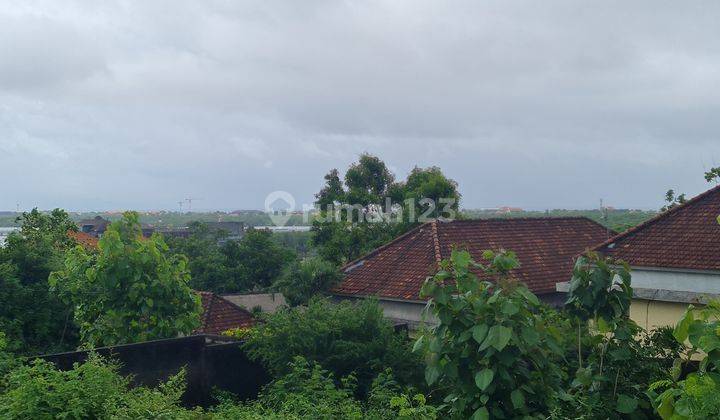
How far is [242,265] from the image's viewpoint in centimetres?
3472

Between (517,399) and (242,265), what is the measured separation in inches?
1128

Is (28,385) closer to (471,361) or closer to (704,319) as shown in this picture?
(471,361)

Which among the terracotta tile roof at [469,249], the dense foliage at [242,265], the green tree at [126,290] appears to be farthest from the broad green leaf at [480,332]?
the dense foliage at [242,265]

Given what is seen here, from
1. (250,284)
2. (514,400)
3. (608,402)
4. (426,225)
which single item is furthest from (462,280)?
(250,284)

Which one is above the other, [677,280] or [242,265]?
[677,280]

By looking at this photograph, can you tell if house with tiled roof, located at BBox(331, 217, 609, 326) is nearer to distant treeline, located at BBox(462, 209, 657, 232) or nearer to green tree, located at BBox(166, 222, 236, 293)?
distant treeline, located at BBox(462, 209, 657, 232)

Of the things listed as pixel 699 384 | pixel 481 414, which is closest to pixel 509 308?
pixel 481 414

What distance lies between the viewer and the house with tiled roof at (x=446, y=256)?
56.0 ft

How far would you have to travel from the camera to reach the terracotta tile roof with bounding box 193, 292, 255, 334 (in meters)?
19.6

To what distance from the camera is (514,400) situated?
277 inches

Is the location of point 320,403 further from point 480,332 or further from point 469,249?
point 469,249

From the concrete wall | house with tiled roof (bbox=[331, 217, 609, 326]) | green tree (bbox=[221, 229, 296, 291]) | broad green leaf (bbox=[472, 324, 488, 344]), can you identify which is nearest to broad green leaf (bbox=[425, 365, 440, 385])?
broad green leaf (bbox=[472, 324, 488, 344])

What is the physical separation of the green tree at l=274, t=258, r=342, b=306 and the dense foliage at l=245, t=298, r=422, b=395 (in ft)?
15.7

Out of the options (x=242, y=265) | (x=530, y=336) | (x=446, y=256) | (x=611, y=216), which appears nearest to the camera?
(x=530, y=336)
